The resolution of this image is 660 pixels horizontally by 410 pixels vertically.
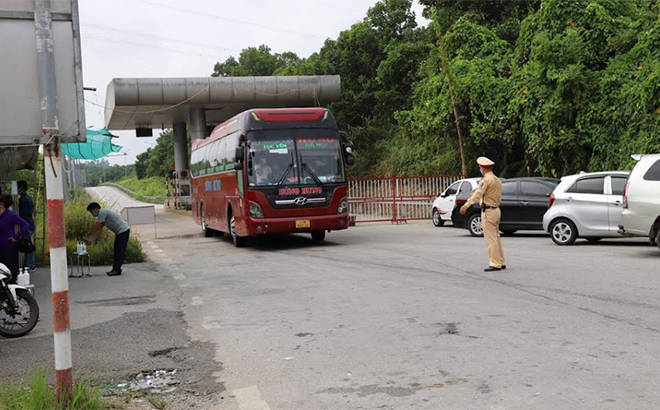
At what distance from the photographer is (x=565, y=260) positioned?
12.9 metres

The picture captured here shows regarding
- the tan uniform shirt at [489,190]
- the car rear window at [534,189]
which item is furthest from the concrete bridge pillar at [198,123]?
the tan uniform shirt at [489,190]

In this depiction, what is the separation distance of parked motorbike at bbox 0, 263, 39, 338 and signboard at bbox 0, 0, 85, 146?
3391 millimetres

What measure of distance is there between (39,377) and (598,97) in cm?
2194

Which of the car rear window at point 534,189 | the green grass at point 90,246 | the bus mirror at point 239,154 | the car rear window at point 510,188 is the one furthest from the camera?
the car rear window at point 510,188

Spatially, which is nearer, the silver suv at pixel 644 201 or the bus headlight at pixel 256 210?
the silver suv at pixel 644 201

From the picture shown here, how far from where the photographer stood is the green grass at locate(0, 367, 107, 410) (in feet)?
15.6

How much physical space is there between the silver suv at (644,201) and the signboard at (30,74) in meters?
10.6

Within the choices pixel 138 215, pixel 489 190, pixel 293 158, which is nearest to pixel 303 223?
pixel 293 158

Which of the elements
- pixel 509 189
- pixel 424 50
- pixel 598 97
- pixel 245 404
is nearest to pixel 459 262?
pixel 509 189

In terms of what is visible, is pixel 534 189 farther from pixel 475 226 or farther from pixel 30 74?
pixel 30 74

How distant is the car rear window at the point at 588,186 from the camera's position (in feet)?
51.2

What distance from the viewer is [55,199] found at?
484cm

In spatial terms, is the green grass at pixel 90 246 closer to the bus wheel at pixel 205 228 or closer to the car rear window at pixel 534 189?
the bus wheel at pixel 205 228

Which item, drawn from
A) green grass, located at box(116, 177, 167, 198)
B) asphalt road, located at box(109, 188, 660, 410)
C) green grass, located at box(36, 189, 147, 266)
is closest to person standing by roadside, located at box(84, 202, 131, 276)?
asphalt road, located at box(109, 188, 660, 410)
